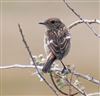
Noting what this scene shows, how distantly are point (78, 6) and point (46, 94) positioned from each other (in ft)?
21.1

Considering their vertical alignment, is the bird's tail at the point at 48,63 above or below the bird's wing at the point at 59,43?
below

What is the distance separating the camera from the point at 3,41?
47.6ft

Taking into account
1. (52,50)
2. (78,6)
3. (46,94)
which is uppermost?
(78,6)

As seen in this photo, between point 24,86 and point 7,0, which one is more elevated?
point 7,0

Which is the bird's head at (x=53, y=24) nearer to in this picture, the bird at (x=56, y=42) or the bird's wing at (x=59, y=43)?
the bird at (x=56, y=42)

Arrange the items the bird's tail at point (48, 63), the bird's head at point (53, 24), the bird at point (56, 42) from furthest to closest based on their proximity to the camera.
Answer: the bird's head at point (53, 24), the bird at point (56, 42), the bird's tail at point (48, 63)

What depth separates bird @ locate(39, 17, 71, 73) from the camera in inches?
226

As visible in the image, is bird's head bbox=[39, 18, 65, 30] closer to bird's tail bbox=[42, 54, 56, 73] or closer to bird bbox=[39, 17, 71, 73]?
bird bbox=[39, 17, 71, 73]

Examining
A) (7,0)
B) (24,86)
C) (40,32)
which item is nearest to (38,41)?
(40,32)

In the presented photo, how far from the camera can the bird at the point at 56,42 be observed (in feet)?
18.8

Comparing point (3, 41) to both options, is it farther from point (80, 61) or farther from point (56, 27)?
point (56, 27)

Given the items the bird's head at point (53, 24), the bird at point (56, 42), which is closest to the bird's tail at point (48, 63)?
the bird at point (56, 42)

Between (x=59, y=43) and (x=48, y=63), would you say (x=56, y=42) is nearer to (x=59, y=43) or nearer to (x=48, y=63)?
(x=59, y=43)

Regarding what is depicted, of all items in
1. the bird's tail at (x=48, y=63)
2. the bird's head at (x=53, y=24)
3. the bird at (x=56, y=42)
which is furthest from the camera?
the bird's head at (x=53, y=24)
